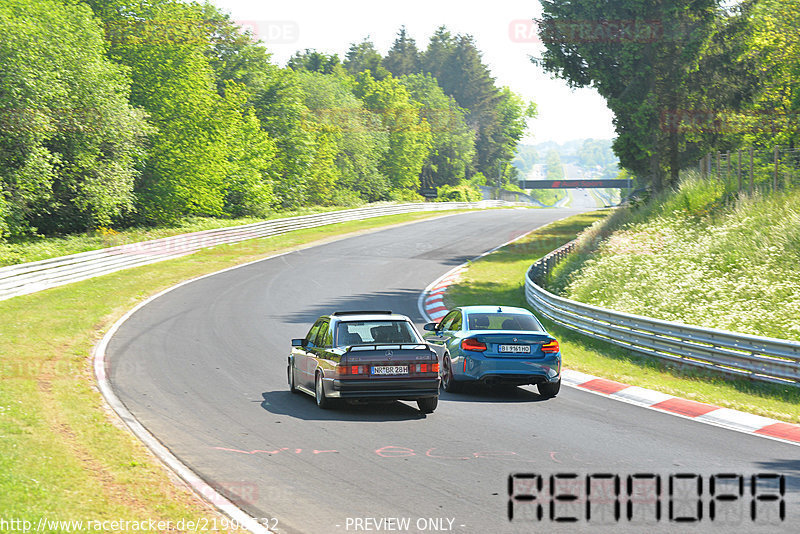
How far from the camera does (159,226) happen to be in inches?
1957

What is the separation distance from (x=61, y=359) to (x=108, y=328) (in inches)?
191

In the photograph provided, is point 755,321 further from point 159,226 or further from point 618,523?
point 159,226

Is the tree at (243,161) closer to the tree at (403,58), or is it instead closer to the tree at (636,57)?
the tree at (636,57)

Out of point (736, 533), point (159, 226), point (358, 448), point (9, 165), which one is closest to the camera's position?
point (736, 533)

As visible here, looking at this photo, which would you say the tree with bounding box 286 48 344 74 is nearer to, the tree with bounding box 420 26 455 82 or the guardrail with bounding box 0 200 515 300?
the tree with bounding box 420 26 455 82

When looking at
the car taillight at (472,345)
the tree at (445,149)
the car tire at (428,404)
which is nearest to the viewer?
the car tire at (428,404)

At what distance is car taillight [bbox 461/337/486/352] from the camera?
45.0 ft

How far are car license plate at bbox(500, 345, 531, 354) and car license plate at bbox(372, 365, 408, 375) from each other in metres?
2.22

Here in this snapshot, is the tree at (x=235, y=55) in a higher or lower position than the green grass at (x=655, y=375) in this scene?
higher

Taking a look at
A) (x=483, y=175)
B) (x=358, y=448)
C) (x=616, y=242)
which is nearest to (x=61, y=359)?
(x=358, y=448)

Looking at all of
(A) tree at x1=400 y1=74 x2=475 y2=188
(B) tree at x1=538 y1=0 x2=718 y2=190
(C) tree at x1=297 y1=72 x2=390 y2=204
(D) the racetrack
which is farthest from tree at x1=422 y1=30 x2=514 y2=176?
(D) the racetrack

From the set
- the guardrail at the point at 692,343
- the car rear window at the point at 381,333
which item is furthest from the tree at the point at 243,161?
the car rear window at the point at 381,333

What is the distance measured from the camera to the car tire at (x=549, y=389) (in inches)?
544

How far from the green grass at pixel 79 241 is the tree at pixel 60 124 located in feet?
2.87
